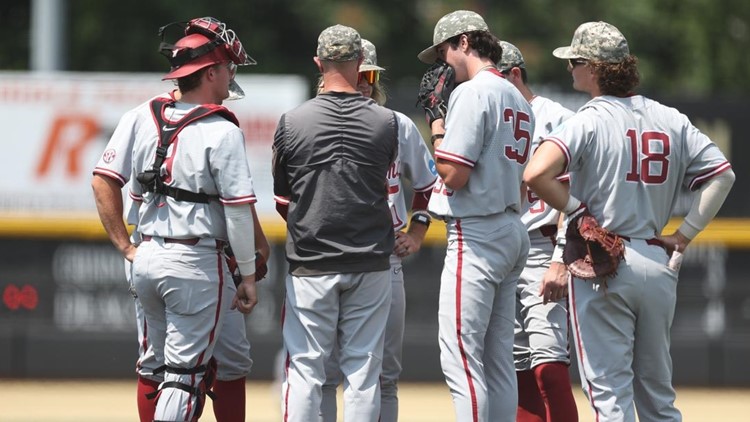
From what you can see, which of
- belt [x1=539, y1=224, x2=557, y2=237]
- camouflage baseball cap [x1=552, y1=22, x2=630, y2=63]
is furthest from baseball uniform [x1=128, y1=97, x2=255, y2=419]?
belt [x1=539, y1=224, x2=557, y2=237]

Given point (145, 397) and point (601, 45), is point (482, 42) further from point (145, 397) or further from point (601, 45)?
point (145, 397)

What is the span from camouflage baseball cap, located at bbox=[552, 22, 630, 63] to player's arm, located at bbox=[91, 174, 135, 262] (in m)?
2.15

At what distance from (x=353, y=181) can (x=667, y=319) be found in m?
1.49

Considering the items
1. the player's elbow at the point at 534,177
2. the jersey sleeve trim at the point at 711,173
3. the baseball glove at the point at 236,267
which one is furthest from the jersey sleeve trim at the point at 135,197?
the jersey sleeve trim at the point at 711,173

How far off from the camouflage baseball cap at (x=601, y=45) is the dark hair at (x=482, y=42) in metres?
0.51

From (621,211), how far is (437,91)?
3.54ft

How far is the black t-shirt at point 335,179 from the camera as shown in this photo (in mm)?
5418

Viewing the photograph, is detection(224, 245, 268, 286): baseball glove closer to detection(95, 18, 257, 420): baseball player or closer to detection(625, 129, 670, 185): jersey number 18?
detection(95, 18, 257, 420): baseball player

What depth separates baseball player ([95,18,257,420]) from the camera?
17.4 ft

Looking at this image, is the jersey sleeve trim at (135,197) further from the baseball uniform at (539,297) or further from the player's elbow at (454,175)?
the baseball uniform at (539,297)

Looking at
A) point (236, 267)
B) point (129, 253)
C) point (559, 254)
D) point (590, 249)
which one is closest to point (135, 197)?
point (129, 253)

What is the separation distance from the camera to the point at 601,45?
5.20m

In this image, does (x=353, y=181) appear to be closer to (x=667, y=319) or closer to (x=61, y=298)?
(x=667, y=319)

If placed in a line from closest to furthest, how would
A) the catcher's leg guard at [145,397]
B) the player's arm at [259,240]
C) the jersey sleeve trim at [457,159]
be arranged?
the jersey sleeve trim at [457,159] < the player's arm at [259,240] < the catcher's leg guard at [145,397]
